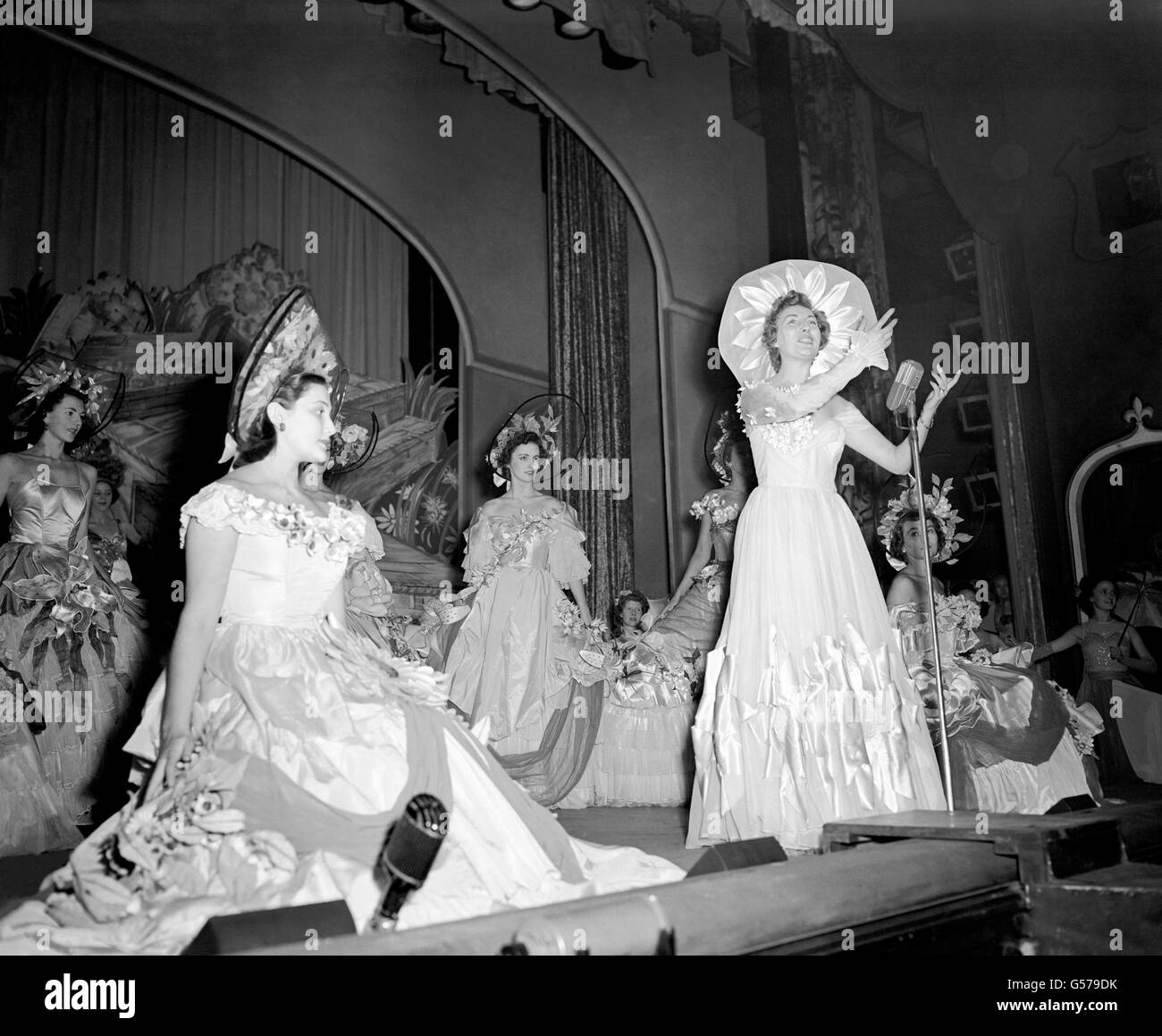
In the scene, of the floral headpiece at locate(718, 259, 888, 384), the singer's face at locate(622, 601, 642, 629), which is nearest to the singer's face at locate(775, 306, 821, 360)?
the floral headpiece at locate(718, 259, 888, 384)

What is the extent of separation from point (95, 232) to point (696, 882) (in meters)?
8.73

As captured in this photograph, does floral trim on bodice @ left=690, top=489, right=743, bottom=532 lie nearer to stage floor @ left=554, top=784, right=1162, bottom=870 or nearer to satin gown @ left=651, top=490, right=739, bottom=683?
satin gown @ left=651, top=490, right=739, bottom=683

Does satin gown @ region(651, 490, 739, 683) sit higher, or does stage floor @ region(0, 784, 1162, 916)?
satin gown @ region(651, 490, 739, 683)

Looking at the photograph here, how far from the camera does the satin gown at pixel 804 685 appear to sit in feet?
12.4

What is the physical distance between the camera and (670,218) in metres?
9.12

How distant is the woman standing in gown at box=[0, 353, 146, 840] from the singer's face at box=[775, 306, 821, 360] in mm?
Result: 3385

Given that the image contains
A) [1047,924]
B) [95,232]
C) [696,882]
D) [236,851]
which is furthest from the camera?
[95,232]

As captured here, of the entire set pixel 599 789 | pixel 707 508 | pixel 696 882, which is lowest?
pixel 599 789

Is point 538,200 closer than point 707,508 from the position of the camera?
No

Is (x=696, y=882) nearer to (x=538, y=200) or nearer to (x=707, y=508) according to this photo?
(x=707, y=508)

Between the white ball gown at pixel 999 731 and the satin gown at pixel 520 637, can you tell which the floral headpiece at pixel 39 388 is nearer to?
the satin gown at pixel 520 637

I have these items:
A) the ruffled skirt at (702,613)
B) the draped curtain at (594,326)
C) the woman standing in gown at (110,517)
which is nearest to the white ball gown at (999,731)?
the ruffled skirt at (702,613)

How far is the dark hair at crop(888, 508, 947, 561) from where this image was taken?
6.15 m

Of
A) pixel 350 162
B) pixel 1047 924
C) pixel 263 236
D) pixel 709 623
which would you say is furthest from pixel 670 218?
pixel 1047 924
